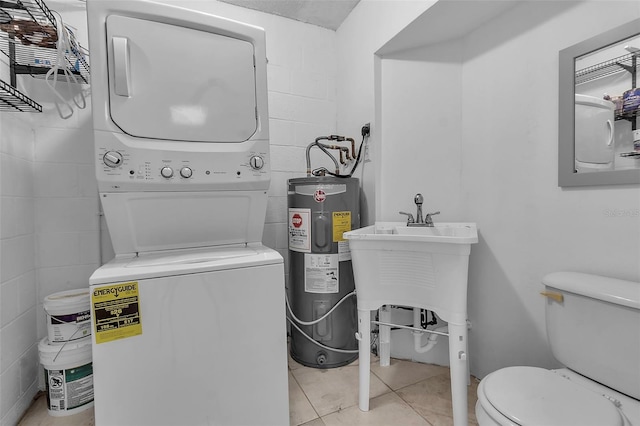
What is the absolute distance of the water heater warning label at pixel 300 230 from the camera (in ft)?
5.90

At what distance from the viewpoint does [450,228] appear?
63.0 inches

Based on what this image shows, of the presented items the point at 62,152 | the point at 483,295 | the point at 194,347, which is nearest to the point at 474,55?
the point at 483,295

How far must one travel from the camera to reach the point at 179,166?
1272mm

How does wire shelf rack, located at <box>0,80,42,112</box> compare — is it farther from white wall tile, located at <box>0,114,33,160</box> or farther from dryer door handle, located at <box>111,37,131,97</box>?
dryer door handle, located at <box>111,37,131,97</box>

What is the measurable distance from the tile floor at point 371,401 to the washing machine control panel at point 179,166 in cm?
111

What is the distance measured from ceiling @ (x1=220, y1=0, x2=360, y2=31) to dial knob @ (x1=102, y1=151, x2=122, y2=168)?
1.40 meters

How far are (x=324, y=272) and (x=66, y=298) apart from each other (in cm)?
128

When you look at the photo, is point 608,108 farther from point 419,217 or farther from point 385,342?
point 385,342

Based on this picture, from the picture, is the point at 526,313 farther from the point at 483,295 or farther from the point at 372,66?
the point at 372,66

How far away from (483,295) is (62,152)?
2392mm

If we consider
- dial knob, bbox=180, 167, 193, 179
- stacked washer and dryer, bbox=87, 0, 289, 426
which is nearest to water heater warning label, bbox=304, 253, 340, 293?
stacked washer and dryer, bbox=87, 0, 289, 426

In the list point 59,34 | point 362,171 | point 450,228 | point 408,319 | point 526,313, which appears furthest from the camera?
point 362,171

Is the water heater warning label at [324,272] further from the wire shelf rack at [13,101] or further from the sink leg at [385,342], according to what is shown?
the wire shelf rack at [13,101]

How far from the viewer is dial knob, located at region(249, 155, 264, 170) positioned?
54.9 inches
